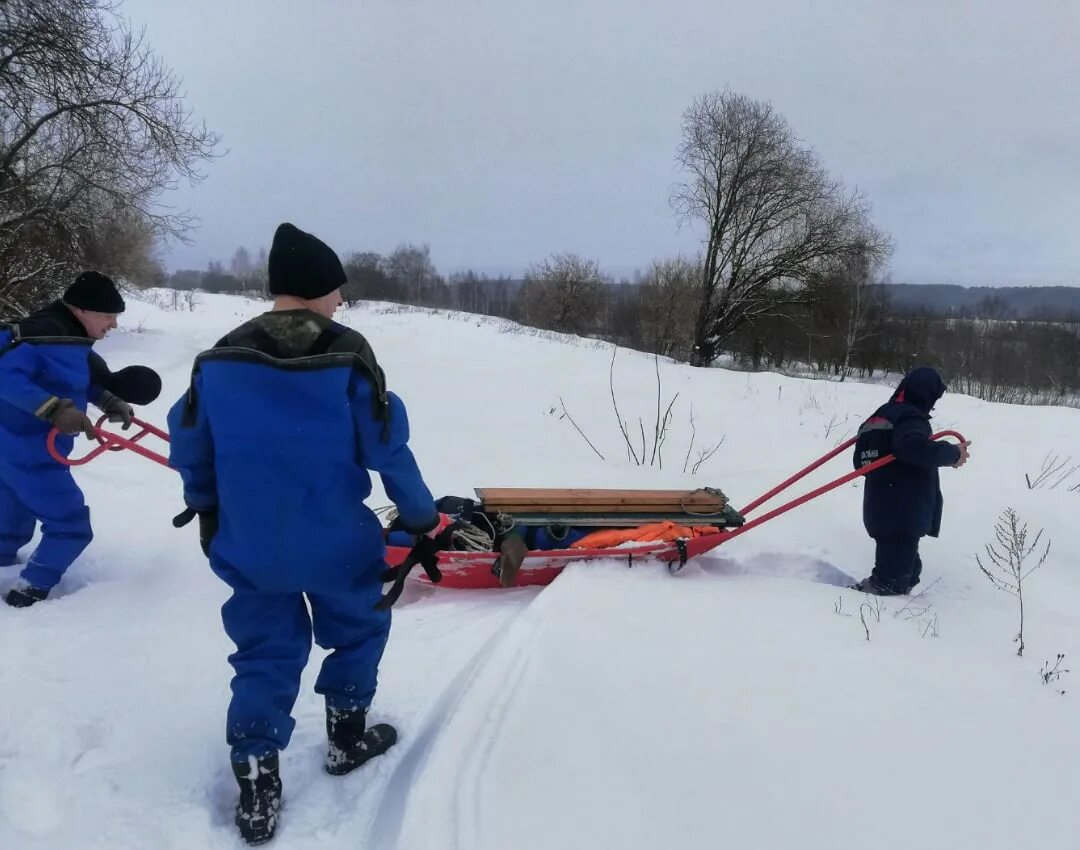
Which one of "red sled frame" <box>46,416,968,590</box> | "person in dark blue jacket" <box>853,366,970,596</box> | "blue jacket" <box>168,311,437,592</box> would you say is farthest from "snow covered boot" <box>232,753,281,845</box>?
"person in dark blue jacket" <box>853,366,970,596</box>

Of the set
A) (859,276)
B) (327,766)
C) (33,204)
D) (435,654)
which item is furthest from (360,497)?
(859,276)

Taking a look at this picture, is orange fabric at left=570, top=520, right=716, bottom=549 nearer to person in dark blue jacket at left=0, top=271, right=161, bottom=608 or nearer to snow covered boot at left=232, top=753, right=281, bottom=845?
snow covered boot at left=232, top=753, right=281, bottom=845

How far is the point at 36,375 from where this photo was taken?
3.34 m

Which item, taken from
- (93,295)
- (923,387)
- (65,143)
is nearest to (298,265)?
(93,295)

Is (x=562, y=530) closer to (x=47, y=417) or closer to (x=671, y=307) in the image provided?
(x=47, y=417)

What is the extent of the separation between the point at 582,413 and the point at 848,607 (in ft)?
18.9

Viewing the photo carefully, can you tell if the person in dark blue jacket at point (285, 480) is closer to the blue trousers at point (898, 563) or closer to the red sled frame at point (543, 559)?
the red sled frame at point (543, 559)

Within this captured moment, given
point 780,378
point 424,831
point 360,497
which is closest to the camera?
point 424,831

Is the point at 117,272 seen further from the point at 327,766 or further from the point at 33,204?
the point at 327,766

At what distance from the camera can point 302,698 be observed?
8.60 feet

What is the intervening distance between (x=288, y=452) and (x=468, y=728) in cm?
119

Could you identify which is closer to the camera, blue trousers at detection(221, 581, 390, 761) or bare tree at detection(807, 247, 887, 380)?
blue trousers at detection(221, 581, 390, 761)

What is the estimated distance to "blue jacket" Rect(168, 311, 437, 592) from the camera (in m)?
1.83

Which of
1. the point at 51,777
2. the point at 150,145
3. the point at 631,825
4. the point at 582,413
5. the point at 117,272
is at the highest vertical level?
the point at 150,145
